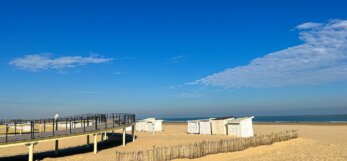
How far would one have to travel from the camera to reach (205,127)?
42.1 m

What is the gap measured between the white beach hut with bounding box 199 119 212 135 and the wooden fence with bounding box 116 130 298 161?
40.4ft

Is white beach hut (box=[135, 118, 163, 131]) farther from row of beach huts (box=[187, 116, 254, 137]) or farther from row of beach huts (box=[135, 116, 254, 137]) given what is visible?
row of beach huts (box=[187, 116, 254, 137])

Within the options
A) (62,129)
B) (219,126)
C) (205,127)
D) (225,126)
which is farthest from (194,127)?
(62,129)

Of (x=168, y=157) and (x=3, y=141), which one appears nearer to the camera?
(x=3, y=141)

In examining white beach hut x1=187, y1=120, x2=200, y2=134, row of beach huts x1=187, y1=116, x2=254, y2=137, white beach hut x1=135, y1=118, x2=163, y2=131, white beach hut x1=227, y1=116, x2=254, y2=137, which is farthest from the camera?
white beach hut x1=135, y1=118, x2=163, y2=131

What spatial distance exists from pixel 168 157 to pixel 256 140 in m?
9.23

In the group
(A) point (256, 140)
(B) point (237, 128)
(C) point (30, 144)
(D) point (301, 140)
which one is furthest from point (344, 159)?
(C) point (30, 144)

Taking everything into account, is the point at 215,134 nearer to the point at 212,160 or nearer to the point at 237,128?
the point at 237,128

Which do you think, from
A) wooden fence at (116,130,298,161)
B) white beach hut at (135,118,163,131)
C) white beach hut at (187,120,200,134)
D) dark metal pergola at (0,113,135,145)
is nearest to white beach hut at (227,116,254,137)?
white beach hut at (187,120,200,134)

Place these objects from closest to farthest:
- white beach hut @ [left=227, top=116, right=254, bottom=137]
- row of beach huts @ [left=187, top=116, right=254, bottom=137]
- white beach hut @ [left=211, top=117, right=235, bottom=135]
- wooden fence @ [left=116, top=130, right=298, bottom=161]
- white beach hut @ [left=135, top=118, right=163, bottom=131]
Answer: wooden fence @ [left=116, top=130, right=298, bottom=161]
white beach hut @ [left=227, top=116, right=254, bottom=137]
row of beach huts @ [left=187, top=116, right=254, bottom=137]
white beach hut @ [left=211, top=117, right=235, bottom=135]
white beach hut @ [left=135, top=118, right=163, bottom=131]

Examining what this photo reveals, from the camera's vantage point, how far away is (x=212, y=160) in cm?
2222

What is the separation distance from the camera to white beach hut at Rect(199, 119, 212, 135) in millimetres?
41312

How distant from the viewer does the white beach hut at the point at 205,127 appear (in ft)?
136

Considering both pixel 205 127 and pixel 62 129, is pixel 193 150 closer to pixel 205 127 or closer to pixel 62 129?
pixel 62 129
